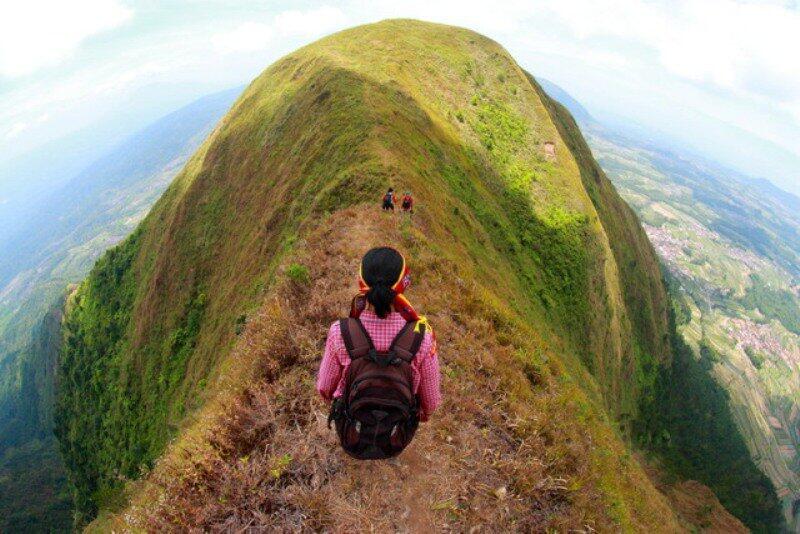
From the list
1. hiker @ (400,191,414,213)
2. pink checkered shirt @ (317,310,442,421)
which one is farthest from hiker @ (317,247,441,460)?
hiker @ (400,191,414,213)

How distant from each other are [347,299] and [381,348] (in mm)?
6734

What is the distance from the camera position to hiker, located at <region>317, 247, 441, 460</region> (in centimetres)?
491

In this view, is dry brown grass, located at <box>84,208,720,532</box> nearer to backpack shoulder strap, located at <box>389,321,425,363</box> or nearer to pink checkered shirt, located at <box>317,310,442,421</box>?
pink checkered shirt, located at <box>317,310,442,421</box>

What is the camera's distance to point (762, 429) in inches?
6112

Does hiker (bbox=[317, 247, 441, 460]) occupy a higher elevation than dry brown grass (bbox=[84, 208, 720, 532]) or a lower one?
higher

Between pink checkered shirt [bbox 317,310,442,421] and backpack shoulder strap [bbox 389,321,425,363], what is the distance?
13 cm

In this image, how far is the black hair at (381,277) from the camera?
4965 mm

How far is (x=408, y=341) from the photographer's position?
5.02 m

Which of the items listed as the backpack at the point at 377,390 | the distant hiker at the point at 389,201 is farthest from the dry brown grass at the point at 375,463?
the distant hiker at the point at 389,201

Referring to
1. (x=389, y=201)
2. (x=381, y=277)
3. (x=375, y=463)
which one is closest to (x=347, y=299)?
(x=375, y=463)

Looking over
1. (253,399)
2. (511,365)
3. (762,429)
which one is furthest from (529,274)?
(762,429)

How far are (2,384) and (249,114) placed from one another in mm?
215023

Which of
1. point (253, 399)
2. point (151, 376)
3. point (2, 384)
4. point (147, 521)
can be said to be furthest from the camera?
point (2, 384)

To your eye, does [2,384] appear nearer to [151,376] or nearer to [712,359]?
[151,376]
